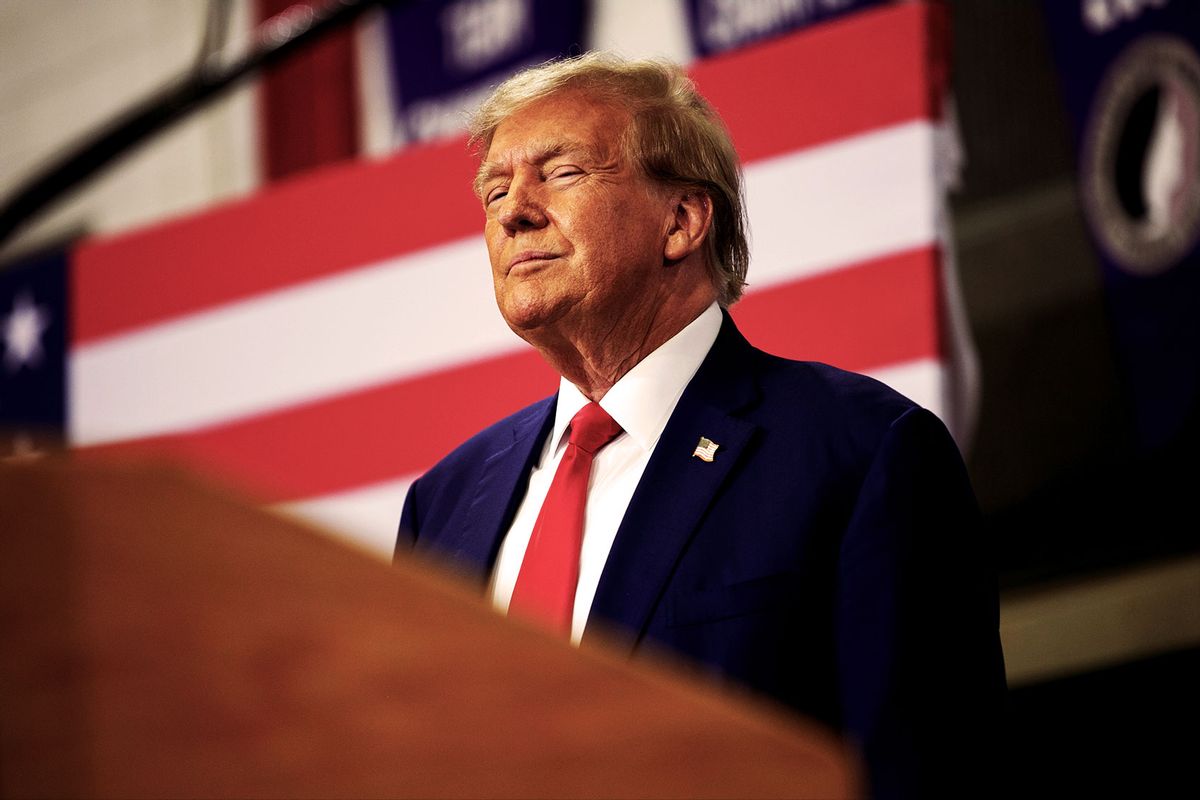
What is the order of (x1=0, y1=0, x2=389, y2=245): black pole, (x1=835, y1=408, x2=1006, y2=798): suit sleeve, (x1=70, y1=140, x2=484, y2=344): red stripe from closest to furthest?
(x1=835, y1=408, x2=1006, y2=798): suit sleeve < (x1=70, y1=140, x2=484, y2=344): red stripe < (x1=0, y1=0, x2=389, y2=245): black pole

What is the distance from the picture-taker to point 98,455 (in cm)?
47

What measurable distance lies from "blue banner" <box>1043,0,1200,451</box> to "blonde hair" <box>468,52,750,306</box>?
4.85ft

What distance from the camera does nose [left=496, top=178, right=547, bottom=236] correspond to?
3.23 ft

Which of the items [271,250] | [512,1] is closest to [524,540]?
[271,250]

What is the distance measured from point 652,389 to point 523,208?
0.48 ft

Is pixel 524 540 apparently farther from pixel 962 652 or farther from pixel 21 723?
pixel 21 723

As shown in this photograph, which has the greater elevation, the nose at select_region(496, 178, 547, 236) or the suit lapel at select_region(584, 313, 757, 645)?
the nose at select_region(496, 178, 547, 236)

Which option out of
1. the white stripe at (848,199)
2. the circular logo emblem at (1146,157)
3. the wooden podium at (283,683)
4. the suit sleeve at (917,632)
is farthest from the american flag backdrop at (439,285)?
the circular logo emblem at (1146,157)

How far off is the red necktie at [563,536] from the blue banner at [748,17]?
1.81m

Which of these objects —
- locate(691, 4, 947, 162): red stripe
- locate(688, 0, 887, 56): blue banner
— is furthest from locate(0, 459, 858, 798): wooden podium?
locate(688, 0, 887, 56): blue banner

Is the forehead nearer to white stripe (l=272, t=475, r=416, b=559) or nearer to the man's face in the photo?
the man's face

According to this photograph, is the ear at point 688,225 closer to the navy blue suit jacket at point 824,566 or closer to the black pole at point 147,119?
the navy blue suit jacket at point 824,566

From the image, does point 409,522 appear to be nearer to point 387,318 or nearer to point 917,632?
point 917,632

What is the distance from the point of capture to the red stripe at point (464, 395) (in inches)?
54.7
